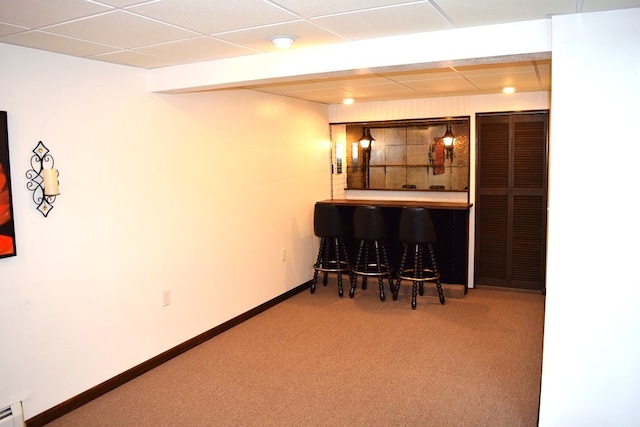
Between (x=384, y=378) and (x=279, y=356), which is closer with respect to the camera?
(x=384, y=378)

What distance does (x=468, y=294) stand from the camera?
5.52m

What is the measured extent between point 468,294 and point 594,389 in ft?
9.74

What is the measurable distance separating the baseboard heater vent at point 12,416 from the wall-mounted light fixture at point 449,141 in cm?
525

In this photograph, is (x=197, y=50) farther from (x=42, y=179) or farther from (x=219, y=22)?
(x=42, y=179)

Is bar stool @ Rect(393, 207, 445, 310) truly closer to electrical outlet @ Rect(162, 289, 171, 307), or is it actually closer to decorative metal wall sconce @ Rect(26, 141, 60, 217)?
electrical outlet @ Rect(162, 289, 171, 307)

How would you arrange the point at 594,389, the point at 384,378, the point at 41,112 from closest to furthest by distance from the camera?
the point at 594,389 → the point at 41,112 → the point at 384,378

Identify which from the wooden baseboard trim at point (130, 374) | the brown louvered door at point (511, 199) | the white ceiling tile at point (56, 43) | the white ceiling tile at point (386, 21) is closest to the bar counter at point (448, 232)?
the brown louvered door at point (511, 199)

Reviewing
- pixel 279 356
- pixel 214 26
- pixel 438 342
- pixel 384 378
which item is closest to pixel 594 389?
pixel 384 378

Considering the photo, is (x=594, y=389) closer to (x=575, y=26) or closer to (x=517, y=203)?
(x=575, y=26)

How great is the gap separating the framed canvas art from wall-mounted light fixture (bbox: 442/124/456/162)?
493cm

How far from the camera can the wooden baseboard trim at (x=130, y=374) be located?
121 inches

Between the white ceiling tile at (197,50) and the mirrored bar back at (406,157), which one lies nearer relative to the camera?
the white ceiling tile at (197,50)

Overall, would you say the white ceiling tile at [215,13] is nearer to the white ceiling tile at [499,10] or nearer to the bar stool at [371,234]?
the white ceiling tile at [499,10]

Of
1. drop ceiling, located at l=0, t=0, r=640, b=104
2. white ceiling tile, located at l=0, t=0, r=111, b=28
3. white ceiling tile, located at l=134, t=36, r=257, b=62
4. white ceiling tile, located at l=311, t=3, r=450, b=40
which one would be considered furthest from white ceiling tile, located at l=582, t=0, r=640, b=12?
white ceiling tile, located at l=0, t=0, r=111, b=28
